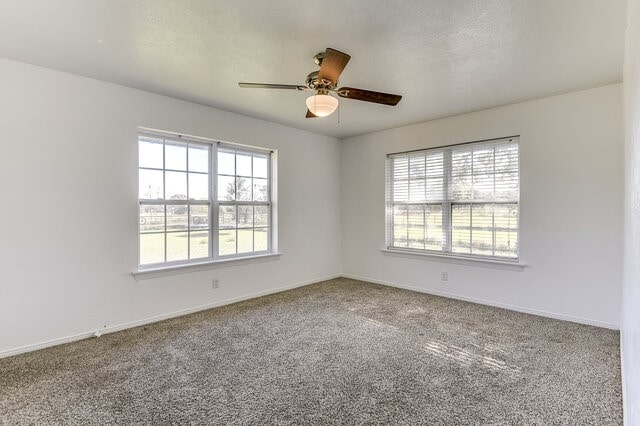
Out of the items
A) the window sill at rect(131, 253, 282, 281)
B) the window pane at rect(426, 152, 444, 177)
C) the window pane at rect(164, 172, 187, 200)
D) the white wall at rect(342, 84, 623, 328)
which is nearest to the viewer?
the white wall at rect(342, 84, 623, 328)

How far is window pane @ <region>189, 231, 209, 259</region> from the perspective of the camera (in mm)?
4043

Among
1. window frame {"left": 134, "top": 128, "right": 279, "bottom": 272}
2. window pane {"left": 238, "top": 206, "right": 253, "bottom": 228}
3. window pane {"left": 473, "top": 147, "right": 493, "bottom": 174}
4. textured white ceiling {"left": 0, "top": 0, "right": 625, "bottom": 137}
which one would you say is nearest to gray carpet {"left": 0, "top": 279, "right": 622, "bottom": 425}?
window frame {"left": 134, "top": 128, "right": 279, "bottom": 272}

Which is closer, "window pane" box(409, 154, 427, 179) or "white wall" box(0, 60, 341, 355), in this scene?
"white wall" box(0, 60, 341, 355)

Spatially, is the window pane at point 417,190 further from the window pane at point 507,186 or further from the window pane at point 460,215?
the window pane at point 507,186

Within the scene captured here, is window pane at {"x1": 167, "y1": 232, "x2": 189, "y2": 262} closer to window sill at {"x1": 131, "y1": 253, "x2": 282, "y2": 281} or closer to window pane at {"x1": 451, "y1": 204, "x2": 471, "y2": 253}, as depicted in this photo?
window sill at {"x1": 131, "y1": 253, "x2": 282, "y2": 281}

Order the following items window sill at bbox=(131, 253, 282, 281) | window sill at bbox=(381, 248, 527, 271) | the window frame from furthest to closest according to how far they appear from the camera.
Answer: window sill at bbox=(381, 248, 527, 271) → the window frame → window sill at bbox=(131, 253, 282, 281)

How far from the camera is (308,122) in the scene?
4.79 meters

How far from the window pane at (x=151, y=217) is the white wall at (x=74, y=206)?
0.45ft

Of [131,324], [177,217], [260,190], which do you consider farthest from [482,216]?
[131,324]

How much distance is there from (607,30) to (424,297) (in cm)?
346

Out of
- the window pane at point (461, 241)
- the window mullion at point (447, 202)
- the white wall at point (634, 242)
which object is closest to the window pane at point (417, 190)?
the window mullion at point (447, 202)

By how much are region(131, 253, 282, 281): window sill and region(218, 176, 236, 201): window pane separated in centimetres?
86

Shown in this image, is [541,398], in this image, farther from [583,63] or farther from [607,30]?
[583,63]

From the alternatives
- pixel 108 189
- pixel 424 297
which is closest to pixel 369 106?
pixel 424 297
